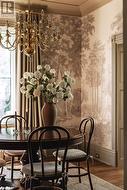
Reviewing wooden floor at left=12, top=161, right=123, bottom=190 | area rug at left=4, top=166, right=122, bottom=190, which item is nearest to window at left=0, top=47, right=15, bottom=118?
area rug at left=4, top=166, right=122, bottom=190

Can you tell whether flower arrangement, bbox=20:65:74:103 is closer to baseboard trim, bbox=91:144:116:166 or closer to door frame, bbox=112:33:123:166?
door frame, bbox=112:33:123:166

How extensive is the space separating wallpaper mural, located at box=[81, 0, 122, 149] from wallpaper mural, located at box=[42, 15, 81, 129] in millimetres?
107

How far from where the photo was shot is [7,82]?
5660 millimetres

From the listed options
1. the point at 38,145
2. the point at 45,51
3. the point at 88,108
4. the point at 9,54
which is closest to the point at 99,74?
the point at 88,108

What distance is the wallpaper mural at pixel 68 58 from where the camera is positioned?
5832mm

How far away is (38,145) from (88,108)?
3.01 metres

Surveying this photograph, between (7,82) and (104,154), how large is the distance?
2296 mm

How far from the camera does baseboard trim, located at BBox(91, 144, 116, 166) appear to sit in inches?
198

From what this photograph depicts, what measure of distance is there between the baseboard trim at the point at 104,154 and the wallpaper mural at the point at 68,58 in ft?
2.53

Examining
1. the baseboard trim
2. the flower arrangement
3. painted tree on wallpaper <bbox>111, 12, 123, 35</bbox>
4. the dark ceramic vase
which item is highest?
painted tree on wallpaper <bbox>111, 12, 123, 35</bbox>

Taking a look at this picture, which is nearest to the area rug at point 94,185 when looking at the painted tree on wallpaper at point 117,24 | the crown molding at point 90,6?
the painted tree on wallpaper at point 117,24

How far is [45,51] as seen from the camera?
18.7 ft

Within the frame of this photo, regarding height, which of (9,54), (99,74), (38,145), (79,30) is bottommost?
(38,145)

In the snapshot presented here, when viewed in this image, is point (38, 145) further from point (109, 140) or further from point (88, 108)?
point (88, 108)
